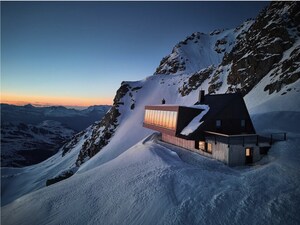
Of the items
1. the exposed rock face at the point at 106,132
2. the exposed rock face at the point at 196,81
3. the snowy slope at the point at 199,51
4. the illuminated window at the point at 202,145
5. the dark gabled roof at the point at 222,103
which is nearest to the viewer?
the illuminated window at the point at 202,145

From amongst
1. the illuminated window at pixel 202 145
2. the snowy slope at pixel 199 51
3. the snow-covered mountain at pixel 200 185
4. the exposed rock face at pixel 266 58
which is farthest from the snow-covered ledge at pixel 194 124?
the snowy slope at pixel 199 51

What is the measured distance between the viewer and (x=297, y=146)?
23.2 meters

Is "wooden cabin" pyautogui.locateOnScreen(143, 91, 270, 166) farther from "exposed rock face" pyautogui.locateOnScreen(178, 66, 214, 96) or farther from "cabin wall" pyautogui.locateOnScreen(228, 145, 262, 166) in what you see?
"exposed rock face" pyautogui.locateOnScreen(178, 66, 214, 96)

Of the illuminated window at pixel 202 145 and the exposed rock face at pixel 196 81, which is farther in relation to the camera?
the exposed rock face at pixel 196 81

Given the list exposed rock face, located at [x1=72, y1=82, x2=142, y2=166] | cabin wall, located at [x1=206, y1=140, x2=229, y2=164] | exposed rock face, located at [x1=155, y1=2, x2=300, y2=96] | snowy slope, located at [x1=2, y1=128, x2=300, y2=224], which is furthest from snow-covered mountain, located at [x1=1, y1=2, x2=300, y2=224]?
exposed rock face, located at [x1=72, y1=82, x2=142, y2=166]

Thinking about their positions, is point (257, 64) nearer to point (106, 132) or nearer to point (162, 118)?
point (162, 118)

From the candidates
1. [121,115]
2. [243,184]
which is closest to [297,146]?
[243,184]

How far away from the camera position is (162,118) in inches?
1420

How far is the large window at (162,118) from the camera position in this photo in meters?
31.8

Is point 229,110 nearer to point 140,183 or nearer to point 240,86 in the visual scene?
point 140,183

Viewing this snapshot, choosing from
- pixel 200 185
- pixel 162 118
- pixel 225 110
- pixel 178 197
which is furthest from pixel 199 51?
pixel 178 197

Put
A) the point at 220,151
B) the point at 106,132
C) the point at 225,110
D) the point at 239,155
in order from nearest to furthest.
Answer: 1. the point at 239,155
2. the point at 220,151
3. the point at 225,110
4. the point at 106,132

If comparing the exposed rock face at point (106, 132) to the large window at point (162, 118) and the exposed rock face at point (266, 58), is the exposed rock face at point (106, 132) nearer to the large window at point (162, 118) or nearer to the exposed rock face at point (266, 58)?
the exposed rock face at point (266, 58)

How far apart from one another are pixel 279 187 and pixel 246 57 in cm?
5433
